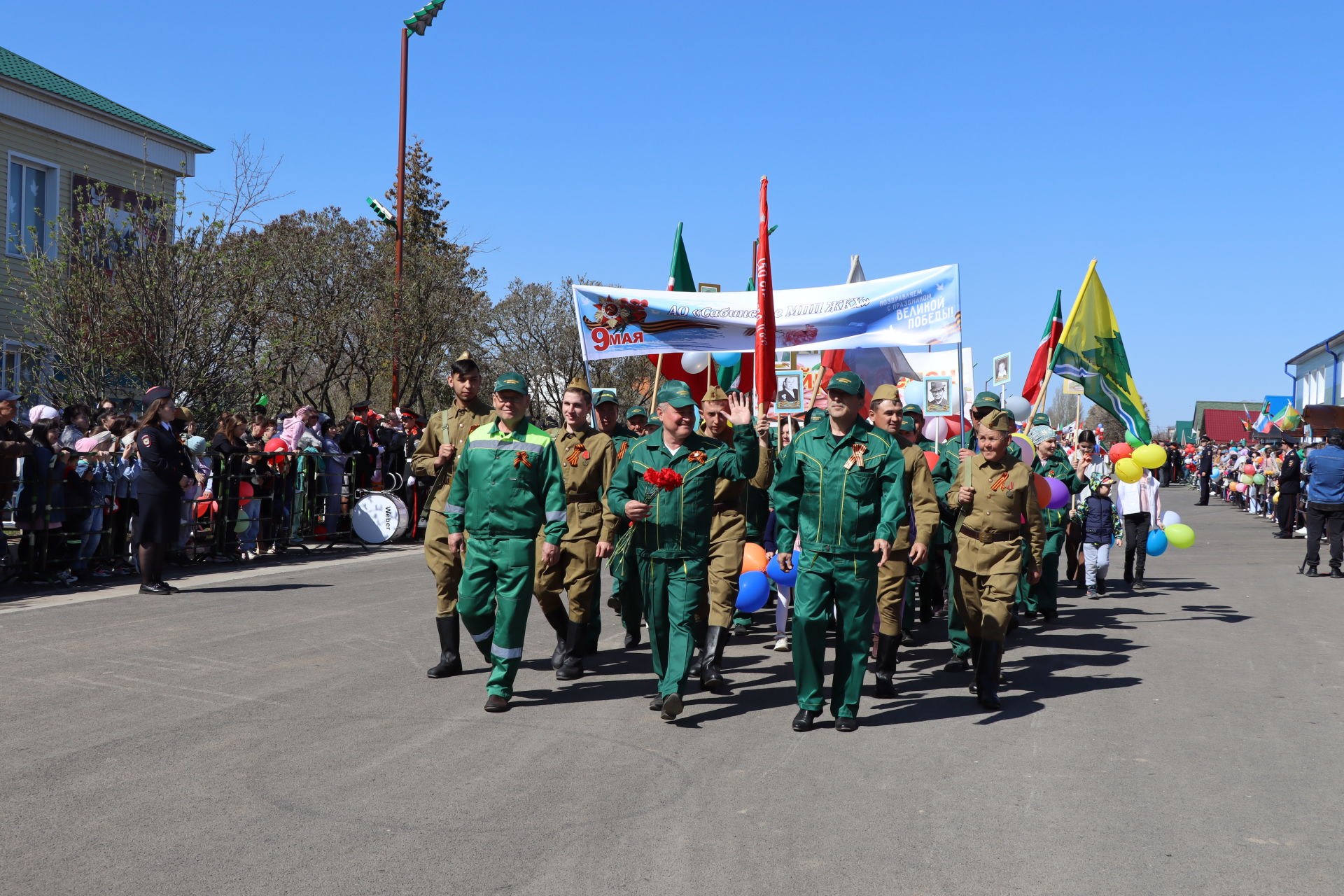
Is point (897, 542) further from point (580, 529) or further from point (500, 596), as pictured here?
point (500, 596)

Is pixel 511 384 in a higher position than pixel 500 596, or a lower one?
higher

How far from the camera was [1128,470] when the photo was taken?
1345 cm

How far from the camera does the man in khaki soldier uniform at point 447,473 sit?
8.20 meters

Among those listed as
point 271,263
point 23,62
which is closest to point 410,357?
point 23,62

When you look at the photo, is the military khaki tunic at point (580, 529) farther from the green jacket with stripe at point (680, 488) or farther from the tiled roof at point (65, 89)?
the tiled roof at point (65, 89)

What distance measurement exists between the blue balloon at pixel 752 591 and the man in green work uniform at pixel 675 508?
1.44 meters

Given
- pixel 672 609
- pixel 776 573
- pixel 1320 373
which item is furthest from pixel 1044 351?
pixel 1320 373

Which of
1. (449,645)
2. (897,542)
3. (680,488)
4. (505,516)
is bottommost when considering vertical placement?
(449,645)

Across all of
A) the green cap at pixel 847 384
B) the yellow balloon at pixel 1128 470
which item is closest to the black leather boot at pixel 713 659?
the green cap at pixel 847 384

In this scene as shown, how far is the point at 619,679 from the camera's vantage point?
827 centimetres

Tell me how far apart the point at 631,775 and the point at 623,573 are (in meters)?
3.11

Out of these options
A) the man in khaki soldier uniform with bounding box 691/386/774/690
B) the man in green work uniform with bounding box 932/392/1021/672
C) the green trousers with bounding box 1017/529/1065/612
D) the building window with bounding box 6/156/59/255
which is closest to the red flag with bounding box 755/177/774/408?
the man in khaki soldier uniform with bounding box 691/386/774/690

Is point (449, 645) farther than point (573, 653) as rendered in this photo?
No

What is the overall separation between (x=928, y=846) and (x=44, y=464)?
1054 cm
